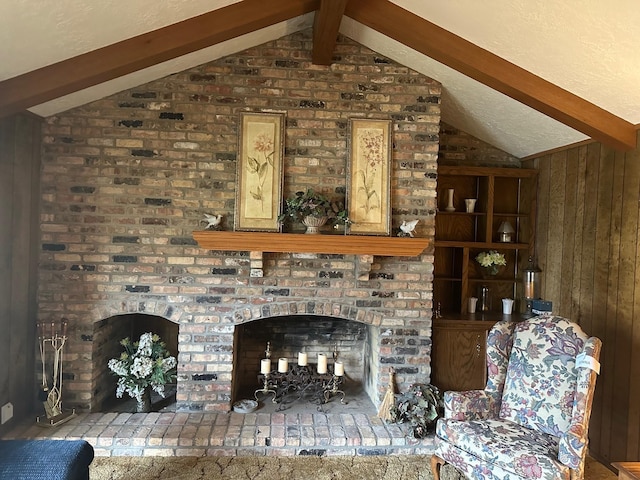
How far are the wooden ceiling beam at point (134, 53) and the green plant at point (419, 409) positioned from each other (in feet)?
9.43

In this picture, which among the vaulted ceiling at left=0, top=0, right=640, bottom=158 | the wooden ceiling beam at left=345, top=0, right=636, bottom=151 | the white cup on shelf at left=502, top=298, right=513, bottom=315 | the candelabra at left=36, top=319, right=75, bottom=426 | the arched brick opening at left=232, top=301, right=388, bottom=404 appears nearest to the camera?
the vaulted ceiling at left=0, top=0, right=640, bottom=158

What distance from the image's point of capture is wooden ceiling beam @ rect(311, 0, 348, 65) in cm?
244

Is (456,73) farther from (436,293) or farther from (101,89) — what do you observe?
(101,89)

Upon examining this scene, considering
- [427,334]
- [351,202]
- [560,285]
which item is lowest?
[427,334]

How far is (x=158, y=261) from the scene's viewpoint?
3104 millimetres

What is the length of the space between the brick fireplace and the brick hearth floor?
0.23 meters

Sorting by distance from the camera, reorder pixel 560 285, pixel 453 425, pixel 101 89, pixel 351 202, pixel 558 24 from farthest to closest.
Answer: pixel 560 285
pixel 351 202
pixel 101 89
pixel 453 425
pixel 558 24

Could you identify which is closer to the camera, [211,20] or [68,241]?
[211,20]

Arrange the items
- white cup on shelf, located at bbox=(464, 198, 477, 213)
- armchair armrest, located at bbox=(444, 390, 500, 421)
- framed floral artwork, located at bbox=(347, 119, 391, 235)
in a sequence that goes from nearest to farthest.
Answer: armchair armrest, located at bbox=(444, 390, 500, 421) → framed floral artwork, located at bbox=(347, 119, 391, 235) → white cup on shelf, located at bbox=(464, 198, 477, 213)

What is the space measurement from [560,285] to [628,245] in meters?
0.81

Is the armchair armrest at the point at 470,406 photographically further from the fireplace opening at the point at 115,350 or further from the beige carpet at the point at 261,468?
the fireplace opening at the point at 115,350

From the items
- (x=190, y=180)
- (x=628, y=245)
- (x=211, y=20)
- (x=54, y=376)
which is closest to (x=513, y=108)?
(x=628, y=245)

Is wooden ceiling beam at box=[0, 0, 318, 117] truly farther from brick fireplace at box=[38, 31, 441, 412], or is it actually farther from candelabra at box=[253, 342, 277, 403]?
candelabra at box=[253, 342, 277, 403]

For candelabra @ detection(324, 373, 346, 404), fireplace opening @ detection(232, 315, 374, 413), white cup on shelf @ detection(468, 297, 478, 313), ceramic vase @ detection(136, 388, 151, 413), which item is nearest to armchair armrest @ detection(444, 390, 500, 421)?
candelabra @ detection(324, 373, 346, 404)
